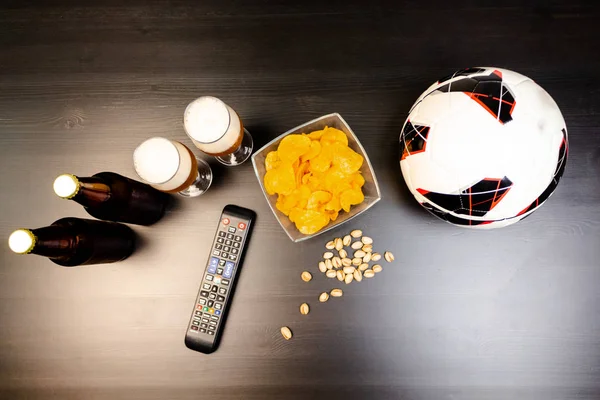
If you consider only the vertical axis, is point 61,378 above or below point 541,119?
below

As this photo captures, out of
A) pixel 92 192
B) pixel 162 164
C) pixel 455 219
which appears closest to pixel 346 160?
pixel 455 219

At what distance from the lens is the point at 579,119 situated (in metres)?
0.75

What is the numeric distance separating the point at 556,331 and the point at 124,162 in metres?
0.85

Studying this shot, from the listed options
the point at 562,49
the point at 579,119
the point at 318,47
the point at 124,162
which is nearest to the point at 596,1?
the point at 562,49

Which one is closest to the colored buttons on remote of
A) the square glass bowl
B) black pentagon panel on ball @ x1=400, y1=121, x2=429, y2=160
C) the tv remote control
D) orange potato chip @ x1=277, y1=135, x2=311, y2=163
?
the tv remote control

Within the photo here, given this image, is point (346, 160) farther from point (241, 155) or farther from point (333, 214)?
point (241, 155)

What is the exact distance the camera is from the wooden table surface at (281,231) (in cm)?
74

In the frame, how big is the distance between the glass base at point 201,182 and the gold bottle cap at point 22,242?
26 cm

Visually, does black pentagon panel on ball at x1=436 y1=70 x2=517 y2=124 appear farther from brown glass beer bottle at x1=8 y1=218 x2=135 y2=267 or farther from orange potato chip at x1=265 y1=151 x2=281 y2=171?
brown glass beer bottle at x1=8 y1=218 x2=135 y2=267

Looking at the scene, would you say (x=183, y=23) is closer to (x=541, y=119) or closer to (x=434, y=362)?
(x=541, y=119)

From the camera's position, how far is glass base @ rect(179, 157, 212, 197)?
0.77 meters

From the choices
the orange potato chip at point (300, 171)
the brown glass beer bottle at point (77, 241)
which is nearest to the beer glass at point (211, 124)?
the orange potato chip at point (300, 171)

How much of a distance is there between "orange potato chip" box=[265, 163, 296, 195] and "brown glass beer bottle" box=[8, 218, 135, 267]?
0.97ft

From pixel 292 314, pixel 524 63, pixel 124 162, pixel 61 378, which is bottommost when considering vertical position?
pixel 61 378
